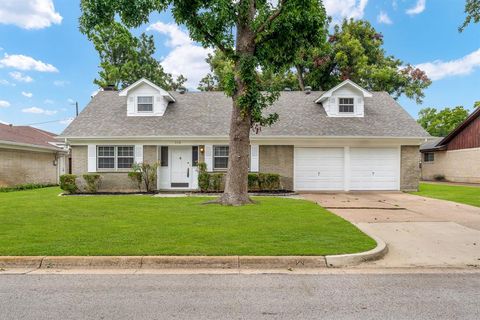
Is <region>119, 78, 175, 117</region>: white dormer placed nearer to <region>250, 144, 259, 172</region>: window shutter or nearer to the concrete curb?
<region>250, 144, 259, 172</region>: window shutter

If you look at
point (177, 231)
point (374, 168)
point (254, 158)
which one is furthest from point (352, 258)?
point (374, 168)

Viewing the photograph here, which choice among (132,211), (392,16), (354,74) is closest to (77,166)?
(132,211)

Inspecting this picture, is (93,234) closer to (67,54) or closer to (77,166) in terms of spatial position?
(77,166)

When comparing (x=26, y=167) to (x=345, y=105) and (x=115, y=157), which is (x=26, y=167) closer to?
(x=115, y=157)

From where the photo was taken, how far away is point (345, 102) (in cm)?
1762

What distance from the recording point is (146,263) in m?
5.18

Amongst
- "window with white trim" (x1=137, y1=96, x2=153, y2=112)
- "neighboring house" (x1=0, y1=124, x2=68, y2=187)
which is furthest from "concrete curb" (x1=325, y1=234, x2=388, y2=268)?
"neighboring house" (x1=0, y1=124, x2=68, y2=187)

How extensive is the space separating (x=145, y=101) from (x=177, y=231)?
12.0 m

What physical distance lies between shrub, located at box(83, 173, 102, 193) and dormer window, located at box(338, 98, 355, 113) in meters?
12.5

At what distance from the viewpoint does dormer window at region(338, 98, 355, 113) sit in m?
17.5

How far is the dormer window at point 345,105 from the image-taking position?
17516mm

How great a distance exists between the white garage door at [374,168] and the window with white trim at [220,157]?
6.16m

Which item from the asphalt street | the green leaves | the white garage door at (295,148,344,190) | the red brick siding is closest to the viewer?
the asphalt street

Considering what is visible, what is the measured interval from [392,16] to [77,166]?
20.1 meters
